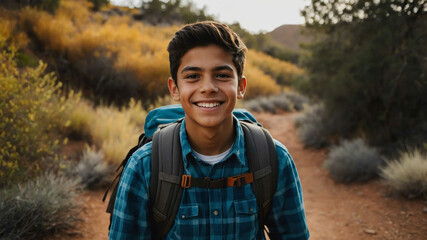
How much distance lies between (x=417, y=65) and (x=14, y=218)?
7.16 metres

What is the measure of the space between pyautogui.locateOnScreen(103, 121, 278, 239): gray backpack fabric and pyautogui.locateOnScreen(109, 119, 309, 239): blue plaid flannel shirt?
0.03 metres

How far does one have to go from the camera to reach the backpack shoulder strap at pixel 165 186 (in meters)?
1.51

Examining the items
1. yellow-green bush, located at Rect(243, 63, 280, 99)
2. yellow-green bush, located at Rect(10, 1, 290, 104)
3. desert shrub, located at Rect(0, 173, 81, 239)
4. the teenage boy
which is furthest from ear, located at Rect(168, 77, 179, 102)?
yellow-green bush, located at Rect(243, 63, 280, 99)

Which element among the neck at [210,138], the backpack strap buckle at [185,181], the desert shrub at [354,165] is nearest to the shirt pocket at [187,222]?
the backpack strap buckle at [185,181]

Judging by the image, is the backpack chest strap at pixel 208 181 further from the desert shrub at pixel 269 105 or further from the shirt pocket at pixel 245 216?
the desert shrub at pixel 269 105

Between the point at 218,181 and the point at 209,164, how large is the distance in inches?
4.6

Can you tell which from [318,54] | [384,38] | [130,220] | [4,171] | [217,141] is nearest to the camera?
[130,220]

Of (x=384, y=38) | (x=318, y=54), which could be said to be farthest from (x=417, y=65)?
(x=318, y=54)

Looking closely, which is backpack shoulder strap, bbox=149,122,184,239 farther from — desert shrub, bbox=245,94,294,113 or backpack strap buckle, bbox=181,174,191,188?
desert shrub, bbox=245,94,294,113

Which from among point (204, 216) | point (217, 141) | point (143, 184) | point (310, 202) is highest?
point (217, 141)

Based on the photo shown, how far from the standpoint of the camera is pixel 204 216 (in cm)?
158

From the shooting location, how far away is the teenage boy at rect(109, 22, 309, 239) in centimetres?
155

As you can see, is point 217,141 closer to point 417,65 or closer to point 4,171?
point 4,171

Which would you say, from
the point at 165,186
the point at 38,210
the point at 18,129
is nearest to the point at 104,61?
the point at 18,129
